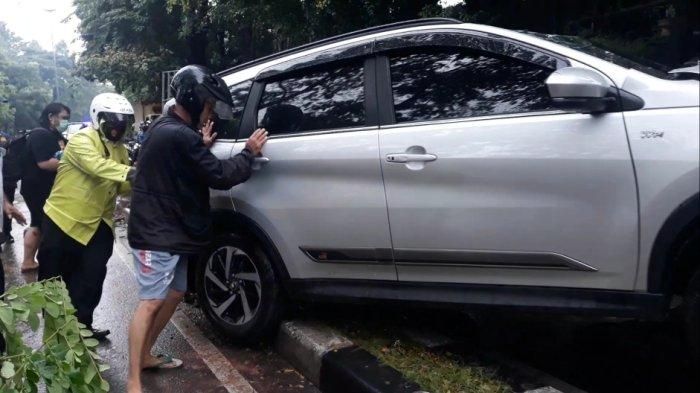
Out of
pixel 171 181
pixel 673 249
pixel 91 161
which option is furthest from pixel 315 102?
pixel 673 249

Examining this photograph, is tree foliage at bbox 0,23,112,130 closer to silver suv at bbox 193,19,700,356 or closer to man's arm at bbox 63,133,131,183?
man's arm at bbox 63,133,131,183

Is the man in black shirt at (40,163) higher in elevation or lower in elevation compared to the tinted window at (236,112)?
lower

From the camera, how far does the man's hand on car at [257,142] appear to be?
3613mm

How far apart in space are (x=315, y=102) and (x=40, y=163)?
330 centimetres

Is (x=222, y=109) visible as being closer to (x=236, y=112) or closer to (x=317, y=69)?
(x=236, y=112)

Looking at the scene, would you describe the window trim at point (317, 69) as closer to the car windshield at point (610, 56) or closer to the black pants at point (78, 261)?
the car windshield at point (610, 56)

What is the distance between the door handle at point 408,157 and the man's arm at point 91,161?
169 cm

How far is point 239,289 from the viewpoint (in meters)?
4.01

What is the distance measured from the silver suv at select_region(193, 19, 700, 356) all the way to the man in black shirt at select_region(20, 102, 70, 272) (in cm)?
261

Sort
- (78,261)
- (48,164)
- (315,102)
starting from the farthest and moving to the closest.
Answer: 1. (48,164)
2. (78,261)
3. (315,102)

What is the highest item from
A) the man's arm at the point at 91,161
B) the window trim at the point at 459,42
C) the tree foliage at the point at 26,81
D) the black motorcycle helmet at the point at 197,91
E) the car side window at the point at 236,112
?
the window trim at the point at 459,42

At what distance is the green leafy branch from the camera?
8.68 feet

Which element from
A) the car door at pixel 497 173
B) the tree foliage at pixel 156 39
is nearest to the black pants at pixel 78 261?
the car door at pixel 497 173

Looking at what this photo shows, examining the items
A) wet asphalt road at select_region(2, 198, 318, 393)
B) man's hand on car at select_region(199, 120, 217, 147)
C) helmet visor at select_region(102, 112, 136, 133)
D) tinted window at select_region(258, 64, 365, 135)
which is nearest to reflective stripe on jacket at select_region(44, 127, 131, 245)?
helmet visor at select_region(102, 112, 136, 133)
